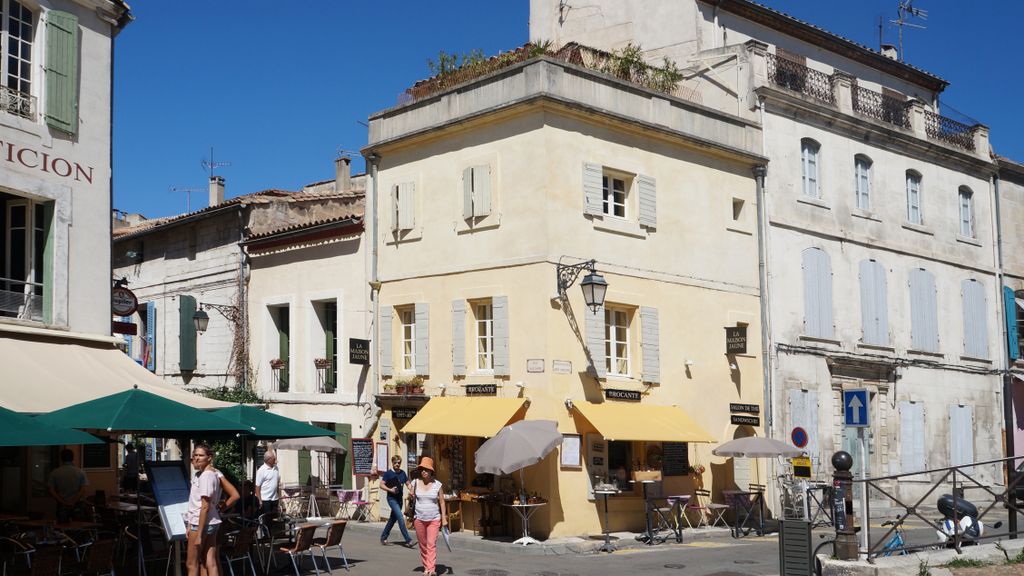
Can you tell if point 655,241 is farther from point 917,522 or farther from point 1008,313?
point 1008,313

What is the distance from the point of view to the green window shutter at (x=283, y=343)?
25.0 metres

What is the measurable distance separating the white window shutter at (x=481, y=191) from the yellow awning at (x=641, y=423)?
404 cm

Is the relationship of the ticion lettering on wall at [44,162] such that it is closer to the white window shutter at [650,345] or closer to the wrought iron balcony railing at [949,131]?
the white window shutter at [650,345]

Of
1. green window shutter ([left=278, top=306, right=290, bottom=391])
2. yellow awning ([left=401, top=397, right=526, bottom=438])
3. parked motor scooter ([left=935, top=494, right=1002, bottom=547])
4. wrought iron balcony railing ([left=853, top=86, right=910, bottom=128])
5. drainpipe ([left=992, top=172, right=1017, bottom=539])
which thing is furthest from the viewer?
drainpipe ([left=992, top=172, right=1017, bottom=539])

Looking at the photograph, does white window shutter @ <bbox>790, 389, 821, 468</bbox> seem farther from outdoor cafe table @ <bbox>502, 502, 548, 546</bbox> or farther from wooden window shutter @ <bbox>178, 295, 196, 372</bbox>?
wooden window shutter @ <bbox>178, 295, 196, 372</bbox>

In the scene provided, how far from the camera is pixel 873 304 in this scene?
25.7 m

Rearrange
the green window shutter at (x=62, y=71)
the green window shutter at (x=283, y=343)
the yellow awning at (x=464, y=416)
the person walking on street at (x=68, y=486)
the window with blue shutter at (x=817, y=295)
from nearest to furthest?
the person walking on street at (x=68, y=486) < the green window shutter at (x=62, y=71) < the yellow awning at (x=464, y=416) < the window with blue shutter at (x=817, y=295) < the green window shutter at (x=283, y=343)

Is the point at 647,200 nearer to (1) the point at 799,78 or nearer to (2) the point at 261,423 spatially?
(1) the point at 799,78

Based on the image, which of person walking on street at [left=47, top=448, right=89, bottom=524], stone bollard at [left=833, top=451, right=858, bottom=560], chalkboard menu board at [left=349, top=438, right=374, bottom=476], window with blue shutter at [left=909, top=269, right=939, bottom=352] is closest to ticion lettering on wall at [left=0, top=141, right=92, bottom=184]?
person walking on street at [left=47, top=448, right=89, bottom=524]

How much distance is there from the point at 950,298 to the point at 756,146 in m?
8.22

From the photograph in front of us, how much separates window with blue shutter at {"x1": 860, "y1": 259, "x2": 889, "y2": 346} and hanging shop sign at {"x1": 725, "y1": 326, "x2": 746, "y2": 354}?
471 centimetres

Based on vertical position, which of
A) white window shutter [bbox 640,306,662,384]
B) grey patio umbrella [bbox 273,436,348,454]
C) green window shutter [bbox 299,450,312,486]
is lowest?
green window shutter [bbox 299,450,312,486]

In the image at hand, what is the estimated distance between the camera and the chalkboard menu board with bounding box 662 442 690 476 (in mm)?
20625

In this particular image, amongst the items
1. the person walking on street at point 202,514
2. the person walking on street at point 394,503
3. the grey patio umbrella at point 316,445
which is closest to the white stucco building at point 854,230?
the person walking on street at point 394,503
